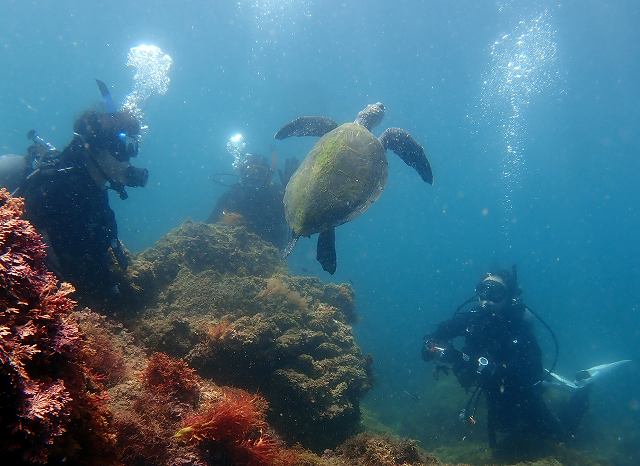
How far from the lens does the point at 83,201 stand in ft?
17.0

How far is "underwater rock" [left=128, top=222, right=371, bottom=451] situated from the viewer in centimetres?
441

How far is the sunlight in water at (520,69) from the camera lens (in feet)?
187

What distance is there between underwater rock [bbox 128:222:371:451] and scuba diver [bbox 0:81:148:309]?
29.5 inches

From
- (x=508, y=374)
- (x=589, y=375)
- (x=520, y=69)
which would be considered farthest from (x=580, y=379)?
(x=520, y=69)

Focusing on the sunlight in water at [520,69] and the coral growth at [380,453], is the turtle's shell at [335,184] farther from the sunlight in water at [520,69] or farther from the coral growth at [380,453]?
the sunlight in water at [520,69]

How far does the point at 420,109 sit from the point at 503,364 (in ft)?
237

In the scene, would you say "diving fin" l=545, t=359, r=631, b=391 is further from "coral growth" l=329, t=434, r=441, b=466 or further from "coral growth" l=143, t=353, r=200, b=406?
"coral growth" l=143, t=353, r=200, b=406

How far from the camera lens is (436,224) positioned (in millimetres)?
157250

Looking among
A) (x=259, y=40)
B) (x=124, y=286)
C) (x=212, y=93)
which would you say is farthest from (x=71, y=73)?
(x=124, y=286)

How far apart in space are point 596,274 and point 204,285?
6593 inches

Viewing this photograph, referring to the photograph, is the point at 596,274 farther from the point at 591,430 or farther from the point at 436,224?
the point at 591,430

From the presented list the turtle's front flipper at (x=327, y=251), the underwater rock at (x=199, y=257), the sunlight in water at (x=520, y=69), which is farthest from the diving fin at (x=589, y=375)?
the sunlight in water at (x=520, y=69)

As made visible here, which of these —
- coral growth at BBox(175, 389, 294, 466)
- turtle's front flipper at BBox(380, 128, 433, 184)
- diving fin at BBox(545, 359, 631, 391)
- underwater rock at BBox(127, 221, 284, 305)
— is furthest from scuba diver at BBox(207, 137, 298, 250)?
diving fin at BBox(545, 359, 631, 391)

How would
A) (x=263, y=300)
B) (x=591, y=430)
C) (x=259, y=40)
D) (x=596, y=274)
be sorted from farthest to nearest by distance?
(x=596, y=274), (x=259, y=40), (x=591, y=430), (x=263, y=300)
